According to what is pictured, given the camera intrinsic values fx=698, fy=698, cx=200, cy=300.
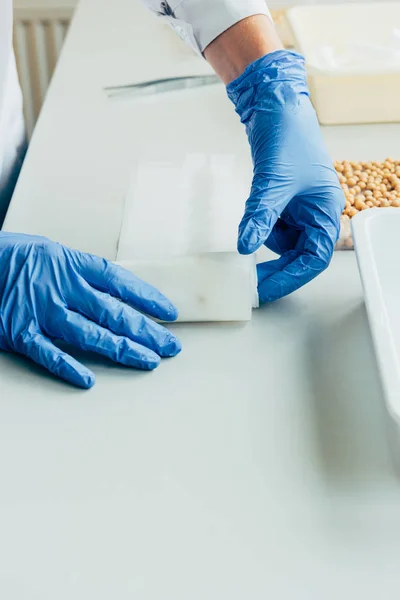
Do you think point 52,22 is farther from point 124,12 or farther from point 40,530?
point 40,530

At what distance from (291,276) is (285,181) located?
5.3 inches

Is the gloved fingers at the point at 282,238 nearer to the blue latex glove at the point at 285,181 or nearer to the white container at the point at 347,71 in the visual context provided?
the blue latex glove at the point at 285,181

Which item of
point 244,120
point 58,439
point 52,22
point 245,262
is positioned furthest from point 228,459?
point 52,22

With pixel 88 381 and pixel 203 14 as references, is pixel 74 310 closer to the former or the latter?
pixel 88 381

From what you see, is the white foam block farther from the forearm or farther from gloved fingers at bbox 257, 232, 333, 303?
the forearm

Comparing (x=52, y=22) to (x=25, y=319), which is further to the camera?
(x=52, y=22)

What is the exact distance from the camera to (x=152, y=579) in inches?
24.0

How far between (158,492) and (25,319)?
313 mm

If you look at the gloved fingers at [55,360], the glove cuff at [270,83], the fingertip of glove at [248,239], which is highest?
the glove cuff at [270,83]

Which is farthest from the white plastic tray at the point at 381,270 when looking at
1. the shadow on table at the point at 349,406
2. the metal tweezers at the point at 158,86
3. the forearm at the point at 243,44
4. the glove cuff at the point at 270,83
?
the metal tweezers at the point at 158,86

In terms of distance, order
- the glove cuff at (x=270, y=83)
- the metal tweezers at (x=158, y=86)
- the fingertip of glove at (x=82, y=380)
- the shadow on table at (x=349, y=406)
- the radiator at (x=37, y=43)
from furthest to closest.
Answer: the radiator at (x=37, y=43), the metal tweezers at (x=158, y=86), the glove cuff at (x=270, y=83), the fingertip of glove at (x=82, y=380), the shadow on table at (x=349, y=406)

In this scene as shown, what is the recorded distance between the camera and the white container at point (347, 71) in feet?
4.42

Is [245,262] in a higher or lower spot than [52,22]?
higher

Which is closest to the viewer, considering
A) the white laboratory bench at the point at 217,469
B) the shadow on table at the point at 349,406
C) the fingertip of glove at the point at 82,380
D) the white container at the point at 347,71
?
the white laboratory bench at the point at 217,469
